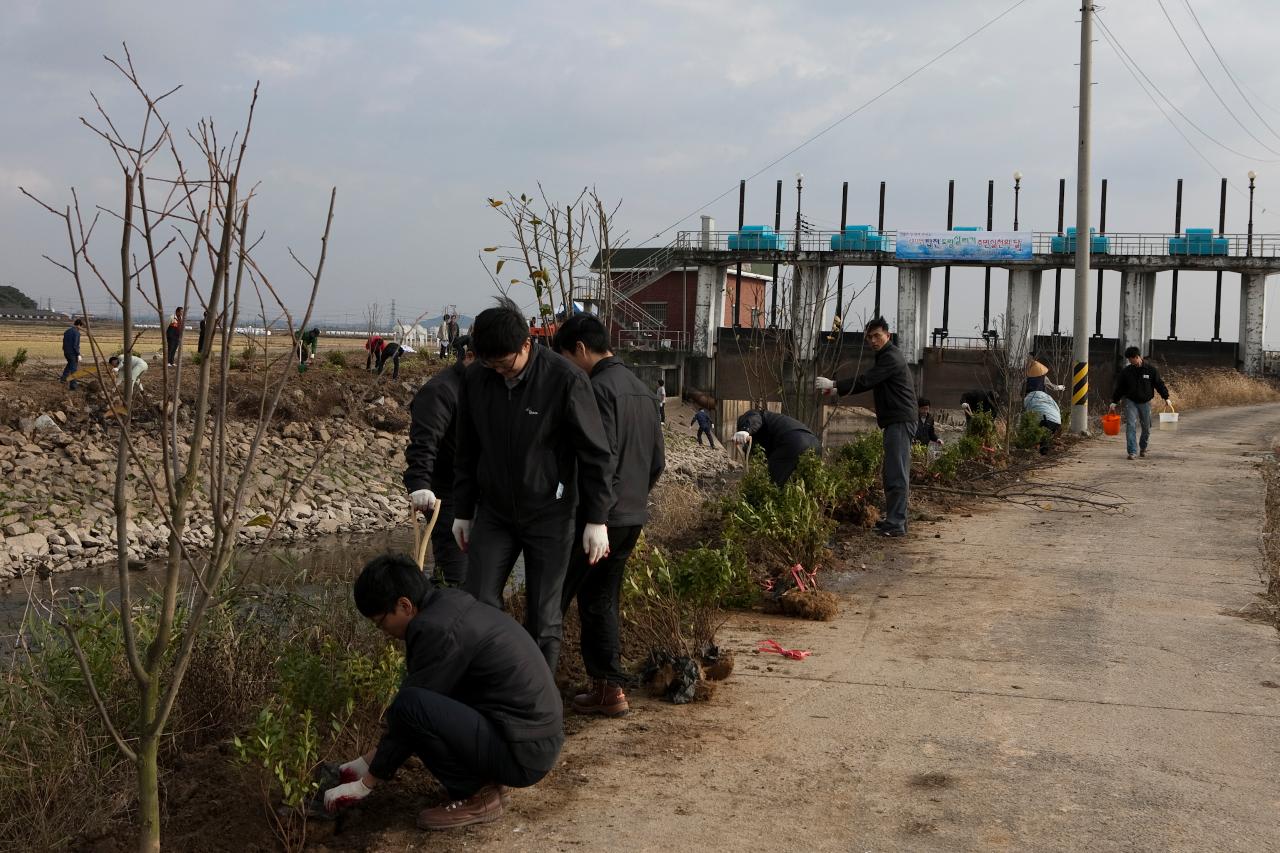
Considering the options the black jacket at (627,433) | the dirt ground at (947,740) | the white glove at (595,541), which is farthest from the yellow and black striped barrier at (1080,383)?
the white glove at (595,541)

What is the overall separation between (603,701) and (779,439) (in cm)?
472

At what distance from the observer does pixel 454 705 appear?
3945 millimetres

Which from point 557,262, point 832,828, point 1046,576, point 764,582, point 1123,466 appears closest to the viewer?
point 832,828

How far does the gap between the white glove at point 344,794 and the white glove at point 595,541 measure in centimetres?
135

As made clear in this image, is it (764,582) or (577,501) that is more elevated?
(577,501)

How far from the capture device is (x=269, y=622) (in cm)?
634

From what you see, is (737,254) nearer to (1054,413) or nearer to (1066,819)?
(1054,413)

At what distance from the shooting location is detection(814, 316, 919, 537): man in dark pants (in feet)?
31.4

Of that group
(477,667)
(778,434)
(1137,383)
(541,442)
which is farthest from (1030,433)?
(477,667)

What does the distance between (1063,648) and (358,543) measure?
49.7ft

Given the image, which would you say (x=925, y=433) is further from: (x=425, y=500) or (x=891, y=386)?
(x=425, y=500)

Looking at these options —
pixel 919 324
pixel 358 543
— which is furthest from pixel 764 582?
pixel 919 324

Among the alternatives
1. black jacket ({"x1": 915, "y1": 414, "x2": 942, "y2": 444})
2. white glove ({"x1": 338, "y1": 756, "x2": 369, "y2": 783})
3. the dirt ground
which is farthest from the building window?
white glove ({"x1": 338, "y1": 756, "x2": 369, "y2": 783})

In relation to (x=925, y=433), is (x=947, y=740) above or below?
below
